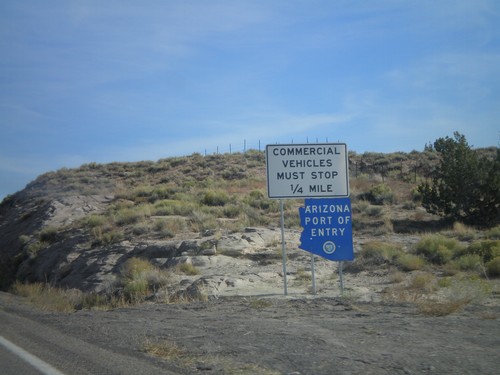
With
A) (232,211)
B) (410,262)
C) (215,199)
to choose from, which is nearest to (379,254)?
(410,262)

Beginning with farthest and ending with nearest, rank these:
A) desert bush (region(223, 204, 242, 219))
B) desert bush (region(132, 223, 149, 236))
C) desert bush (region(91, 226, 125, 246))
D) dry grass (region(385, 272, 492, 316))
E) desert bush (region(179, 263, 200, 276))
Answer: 1. desert bush (region(223, 204, 242, 219))
2. desert bush (region(132, 223, 149, 236))
3. desert bush (region(91, 226, 125, 246))
4. desert bush (region(179, 263, 200, 276))
5. dry grass (region(385, 272, 492, 316))

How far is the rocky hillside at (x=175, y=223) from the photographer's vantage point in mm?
19922

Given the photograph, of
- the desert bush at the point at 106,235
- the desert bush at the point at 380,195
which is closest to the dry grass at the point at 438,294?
the desert bush at the point at 106,235

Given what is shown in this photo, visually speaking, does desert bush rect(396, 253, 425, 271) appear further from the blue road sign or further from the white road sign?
the white road sign

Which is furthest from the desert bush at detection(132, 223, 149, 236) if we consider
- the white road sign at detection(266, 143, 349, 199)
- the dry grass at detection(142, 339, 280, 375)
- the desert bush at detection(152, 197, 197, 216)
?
the dry grass at detection(142, 339, 280, 375)

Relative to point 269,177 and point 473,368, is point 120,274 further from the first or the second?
point 473,368

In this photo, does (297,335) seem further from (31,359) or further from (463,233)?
(463,233)

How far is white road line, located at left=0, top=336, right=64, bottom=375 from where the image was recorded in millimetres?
7119

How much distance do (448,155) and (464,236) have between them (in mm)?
8505

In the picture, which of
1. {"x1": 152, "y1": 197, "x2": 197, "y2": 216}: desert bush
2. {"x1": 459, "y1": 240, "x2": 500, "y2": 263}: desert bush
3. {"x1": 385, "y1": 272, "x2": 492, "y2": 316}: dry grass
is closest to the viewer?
{"x1": 385, "y1": 272, "x2": 492, "y2": 316}: dry grass

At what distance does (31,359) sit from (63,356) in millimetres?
460

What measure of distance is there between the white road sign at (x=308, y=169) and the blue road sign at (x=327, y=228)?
32 cm

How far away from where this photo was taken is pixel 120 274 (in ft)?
61.6

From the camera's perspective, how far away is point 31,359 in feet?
25.7
